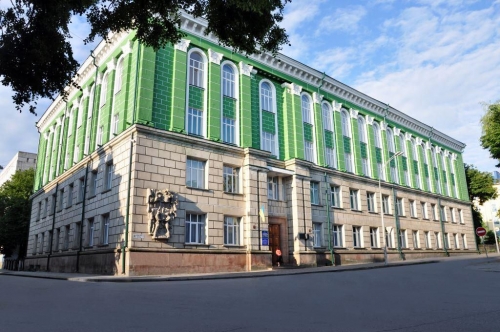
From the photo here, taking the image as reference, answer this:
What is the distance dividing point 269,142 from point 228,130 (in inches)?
156

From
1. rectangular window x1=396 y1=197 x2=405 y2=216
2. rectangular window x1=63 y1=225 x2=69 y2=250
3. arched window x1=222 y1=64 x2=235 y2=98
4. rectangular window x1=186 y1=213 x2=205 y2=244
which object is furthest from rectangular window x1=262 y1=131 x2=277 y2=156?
rectangular window x1=396 y1=197 x2=405 y2=216

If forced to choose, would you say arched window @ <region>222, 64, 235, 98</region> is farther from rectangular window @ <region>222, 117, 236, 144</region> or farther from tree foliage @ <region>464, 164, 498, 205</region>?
tree foliage @ <region>464, 164, 498, 205</region>

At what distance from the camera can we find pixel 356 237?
3369 cm

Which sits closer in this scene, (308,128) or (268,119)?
(268,119)

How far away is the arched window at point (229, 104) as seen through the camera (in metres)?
26.3

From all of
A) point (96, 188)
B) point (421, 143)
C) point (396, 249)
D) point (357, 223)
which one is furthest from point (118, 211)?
point (421, 143)

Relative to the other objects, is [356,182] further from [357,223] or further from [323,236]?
[323,236]

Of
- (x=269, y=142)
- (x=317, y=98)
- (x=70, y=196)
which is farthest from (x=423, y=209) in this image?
(x=70, y=196)

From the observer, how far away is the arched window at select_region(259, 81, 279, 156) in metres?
28.9

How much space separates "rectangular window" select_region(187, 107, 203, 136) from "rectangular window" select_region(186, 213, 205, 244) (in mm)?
5175

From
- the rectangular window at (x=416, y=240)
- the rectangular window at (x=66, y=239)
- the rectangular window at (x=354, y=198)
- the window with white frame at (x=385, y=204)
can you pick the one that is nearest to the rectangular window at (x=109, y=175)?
the rectangular window at (x=66, y=239)

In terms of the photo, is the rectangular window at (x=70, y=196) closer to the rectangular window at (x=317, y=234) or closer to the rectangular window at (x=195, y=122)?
the rectangular window at (x=195, y=122)

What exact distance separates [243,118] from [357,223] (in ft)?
47.0

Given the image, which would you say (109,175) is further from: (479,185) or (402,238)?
(479,185)
